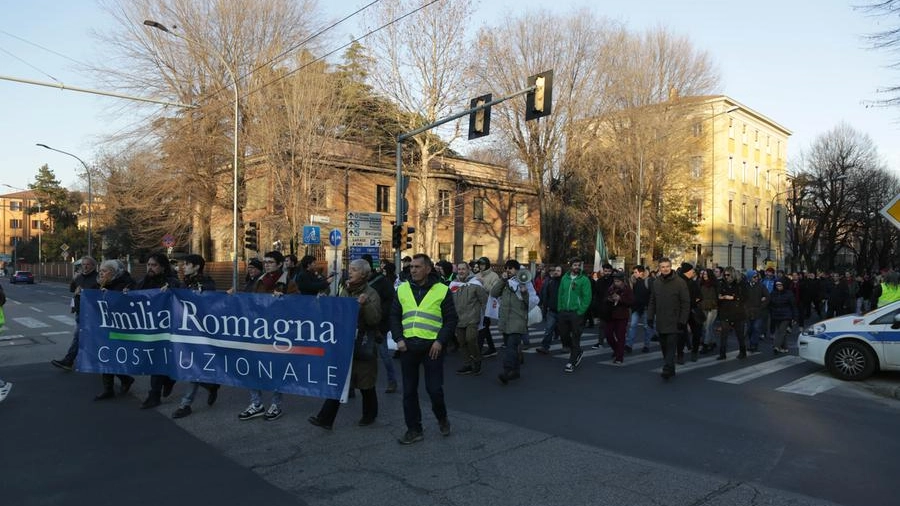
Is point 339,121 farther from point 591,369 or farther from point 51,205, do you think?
point 51,205

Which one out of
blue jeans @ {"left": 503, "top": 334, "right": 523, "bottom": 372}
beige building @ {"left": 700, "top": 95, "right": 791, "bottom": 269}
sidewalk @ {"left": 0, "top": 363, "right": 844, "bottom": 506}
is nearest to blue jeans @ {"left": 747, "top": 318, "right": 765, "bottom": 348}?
blue jeans @ {"left": 503, "top": 334, "right": 523, "bottom": 372}

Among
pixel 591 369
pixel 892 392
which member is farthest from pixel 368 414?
pixel 892 392

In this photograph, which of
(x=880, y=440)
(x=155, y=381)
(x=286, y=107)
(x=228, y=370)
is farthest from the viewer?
(x=286, y=107)

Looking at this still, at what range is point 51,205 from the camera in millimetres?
82312

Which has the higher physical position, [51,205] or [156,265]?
[51,205]

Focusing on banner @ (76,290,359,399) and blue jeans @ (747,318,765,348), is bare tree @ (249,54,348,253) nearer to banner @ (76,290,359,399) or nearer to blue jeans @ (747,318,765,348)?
blue jeans @ (747,318,765,348)

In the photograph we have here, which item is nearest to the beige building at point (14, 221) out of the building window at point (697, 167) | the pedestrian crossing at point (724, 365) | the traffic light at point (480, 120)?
the building window at point (697, 167)

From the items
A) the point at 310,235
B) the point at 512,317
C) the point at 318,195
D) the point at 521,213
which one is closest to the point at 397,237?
the point at 310,235

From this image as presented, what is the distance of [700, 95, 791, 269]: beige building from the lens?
50.2 m

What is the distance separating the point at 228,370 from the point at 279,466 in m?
1.89

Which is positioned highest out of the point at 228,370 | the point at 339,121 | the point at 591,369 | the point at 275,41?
the point at 275,41

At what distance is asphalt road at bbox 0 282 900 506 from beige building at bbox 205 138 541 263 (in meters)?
13.4

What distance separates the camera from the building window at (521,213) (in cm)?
4609

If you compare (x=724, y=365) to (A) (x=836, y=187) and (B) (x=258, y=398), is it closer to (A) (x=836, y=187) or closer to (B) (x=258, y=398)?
(B) (x=258, y=398)
